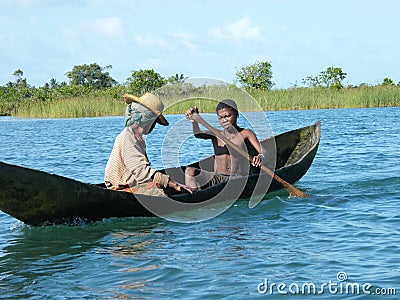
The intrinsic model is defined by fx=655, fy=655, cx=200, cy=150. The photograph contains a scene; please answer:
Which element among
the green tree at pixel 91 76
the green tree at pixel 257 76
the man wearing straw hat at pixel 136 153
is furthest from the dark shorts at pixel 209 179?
the green tree at pixel 91 76

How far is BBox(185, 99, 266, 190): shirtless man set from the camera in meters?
6.81

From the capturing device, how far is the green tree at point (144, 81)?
1262 inches

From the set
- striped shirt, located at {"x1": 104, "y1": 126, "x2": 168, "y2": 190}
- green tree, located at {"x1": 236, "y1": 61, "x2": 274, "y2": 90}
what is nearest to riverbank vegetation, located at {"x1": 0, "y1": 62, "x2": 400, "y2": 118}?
green tree, located at {"x1": 236, "y1": 61, "x2": 274, "y2": 90}

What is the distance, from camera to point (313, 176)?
9141 mm

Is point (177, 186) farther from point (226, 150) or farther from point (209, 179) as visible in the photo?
point (226, 150)

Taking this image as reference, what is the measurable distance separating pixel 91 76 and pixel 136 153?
42383 mm

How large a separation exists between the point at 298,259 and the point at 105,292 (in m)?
1.47

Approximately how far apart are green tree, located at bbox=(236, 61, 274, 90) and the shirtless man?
22743 mm

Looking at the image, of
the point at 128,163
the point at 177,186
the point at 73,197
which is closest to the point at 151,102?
the point at 128,163

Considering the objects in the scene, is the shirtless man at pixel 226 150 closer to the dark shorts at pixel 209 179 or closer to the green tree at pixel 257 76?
the dark shorts at pixel 209 179

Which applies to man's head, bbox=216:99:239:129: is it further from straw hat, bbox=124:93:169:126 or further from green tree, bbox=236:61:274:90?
green tree, bbox=236:61:274:90

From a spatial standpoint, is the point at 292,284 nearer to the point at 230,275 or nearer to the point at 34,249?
the point at 230,275

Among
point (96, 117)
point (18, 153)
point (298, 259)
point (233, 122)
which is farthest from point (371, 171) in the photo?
point (96, 117)

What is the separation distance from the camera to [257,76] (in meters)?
31.9
